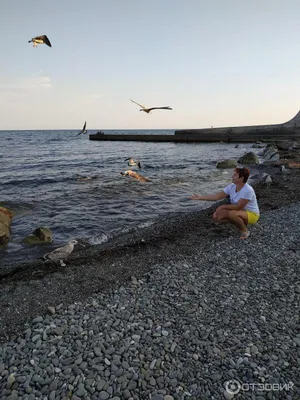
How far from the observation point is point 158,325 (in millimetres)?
4191

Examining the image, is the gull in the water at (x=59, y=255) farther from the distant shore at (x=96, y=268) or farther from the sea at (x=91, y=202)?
the sea at (x=91, y=202)

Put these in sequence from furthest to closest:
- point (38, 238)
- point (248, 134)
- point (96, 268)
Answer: point (248, 134) < point (38, 238) < point (96, 268)

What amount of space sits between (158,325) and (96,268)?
2.58 meters

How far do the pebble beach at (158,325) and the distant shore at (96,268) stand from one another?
1.2 inches

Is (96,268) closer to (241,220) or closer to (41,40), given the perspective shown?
(241,220)

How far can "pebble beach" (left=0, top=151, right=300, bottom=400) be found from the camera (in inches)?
128

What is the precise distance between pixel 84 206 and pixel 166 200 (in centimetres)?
392

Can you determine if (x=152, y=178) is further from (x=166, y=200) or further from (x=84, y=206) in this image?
(x=84, y=206)

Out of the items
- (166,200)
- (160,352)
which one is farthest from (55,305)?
(166,200)

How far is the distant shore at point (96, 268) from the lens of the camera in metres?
5.03

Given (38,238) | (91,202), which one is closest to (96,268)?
(38,238)

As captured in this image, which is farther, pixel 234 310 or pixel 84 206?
pixel 84 206

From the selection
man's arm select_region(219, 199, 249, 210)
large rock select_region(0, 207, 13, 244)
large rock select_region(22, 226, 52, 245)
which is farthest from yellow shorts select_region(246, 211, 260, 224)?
large rock select_region(0, 207, 13, 244)

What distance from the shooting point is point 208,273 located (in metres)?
5.72
